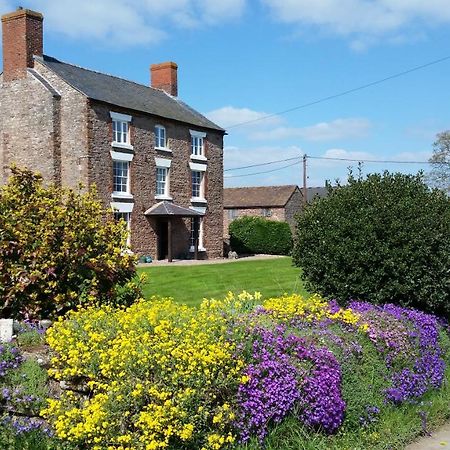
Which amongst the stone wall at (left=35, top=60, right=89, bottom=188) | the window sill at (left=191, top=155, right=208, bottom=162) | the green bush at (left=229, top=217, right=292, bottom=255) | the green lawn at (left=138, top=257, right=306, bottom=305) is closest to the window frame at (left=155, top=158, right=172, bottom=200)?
the window sill at (left=191, top=155, right=208, bottom=162)

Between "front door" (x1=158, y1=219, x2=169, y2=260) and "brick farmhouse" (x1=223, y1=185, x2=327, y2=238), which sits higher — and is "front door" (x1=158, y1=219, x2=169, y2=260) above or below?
below

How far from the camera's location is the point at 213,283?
57.7 ft

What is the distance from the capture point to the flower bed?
4297 mm

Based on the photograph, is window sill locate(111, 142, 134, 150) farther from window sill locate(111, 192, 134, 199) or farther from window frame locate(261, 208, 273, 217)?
window frame locate(261, 208, 273, 217)

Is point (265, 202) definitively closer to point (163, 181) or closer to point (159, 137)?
point (163, 181)

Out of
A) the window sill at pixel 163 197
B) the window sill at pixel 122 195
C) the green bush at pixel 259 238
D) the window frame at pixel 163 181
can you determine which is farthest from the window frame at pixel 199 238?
the green bush at pixel 259 238

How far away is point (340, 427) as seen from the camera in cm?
528

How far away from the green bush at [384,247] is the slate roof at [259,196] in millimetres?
43654

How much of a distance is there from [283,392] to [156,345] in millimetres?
1174

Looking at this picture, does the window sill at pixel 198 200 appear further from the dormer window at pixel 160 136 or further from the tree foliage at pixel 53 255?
the tree foliage at pixel 53 255

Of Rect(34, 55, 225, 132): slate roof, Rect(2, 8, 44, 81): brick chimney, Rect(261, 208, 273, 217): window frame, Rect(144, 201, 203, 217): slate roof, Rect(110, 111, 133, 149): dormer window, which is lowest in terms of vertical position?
Rect(144, 201, 203, 217): slate roof

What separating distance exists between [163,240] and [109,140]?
698cm

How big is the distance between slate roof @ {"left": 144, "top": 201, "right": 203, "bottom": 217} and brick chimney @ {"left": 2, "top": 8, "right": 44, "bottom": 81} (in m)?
9.26

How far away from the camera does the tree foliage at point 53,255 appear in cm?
640
